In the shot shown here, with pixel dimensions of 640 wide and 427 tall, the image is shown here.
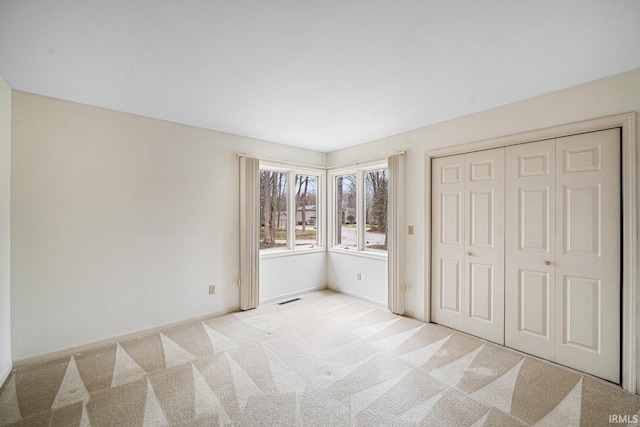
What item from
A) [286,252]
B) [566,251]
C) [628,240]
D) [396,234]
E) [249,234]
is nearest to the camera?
[628,240]

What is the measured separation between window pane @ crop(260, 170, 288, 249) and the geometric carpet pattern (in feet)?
5.55

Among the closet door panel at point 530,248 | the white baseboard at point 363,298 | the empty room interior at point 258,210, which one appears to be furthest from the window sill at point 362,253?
the closet door panel at point 530,248

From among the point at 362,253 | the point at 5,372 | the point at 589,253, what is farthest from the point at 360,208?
the point at 5,372

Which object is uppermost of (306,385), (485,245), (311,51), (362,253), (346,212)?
(311,51)

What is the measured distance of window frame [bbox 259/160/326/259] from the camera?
4.43 metres

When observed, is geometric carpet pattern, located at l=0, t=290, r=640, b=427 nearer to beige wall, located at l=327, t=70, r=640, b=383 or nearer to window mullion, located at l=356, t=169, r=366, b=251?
beige wall, located at l=327, t=70, r=640, b=383

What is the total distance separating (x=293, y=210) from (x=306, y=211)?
1.00 ft

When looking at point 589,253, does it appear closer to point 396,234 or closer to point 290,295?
point 396,234

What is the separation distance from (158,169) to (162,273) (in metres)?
1.26

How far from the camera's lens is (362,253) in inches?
174

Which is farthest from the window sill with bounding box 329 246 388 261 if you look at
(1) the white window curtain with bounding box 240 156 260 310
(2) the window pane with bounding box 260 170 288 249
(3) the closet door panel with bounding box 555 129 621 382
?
(3) the closet door panel with bounding box 555 129 621 382

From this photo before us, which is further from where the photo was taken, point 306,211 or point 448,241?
point 306,211

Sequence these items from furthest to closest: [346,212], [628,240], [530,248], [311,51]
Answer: [346,212] → [530,248] → [628,240] → [311,51]

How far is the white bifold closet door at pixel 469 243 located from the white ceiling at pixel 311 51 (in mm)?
719
